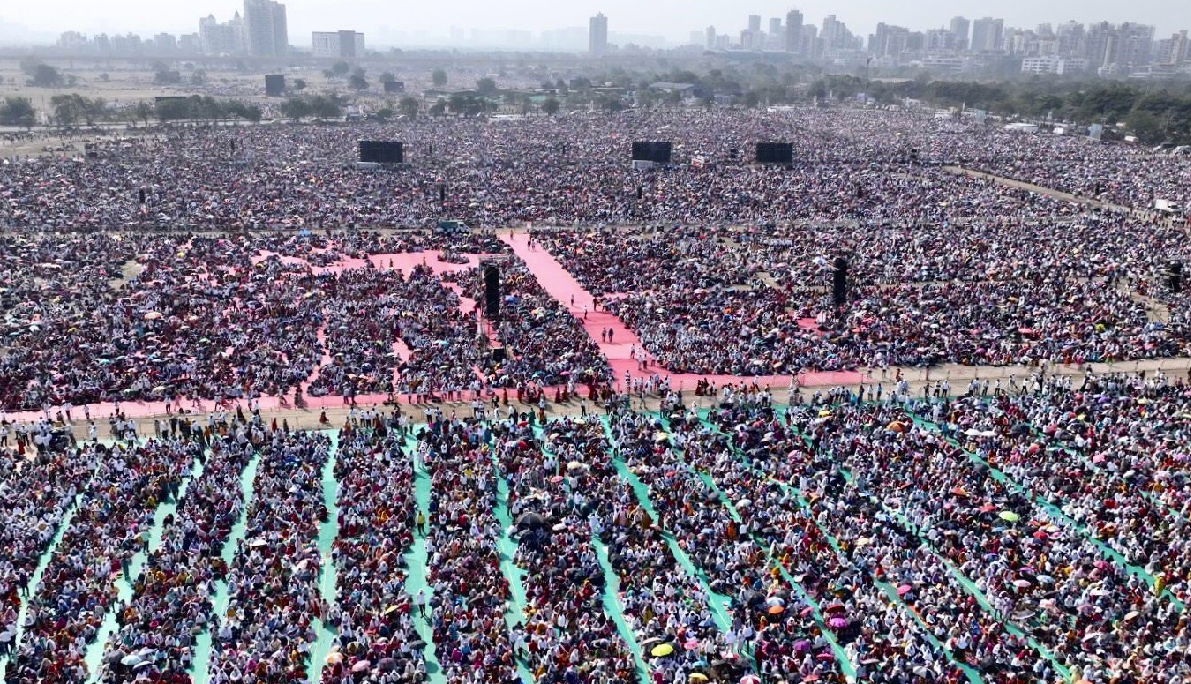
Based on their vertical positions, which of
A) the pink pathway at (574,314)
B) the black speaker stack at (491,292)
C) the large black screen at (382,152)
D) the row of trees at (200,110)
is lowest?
the pink pathway at (574,314)

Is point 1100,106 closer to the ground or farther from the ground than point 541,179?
farther from the ground

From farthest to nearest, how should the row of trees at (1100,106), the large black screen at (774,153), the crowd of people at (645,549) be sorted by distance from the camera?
the row of trees at (1100,106), the large black screen at (774,153), the crowd of people at (645,549)

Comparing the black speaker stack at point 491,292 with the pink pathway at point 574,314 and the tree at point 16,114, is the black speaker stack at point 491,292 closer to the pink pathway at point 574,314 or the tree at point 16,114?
the pink pathway at point 574,314

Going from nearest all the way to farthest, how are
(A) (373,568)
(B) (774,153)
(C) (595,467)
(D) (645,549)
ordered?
1. (A) (373,568)
2. (D) (645,549)
3. (C) (595,467)
4. (B) (774,153)

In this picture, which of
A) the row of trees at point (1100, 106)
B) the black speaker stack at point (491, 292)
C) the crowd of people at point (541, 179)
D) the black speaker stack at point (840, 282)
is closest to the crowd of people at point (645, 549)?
the black speaker stack at point (491, 292)

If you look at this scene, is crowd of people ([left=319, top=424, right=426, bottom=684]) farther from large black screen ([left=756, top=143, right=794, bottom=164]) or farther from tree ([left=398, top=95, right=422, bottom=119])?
tree ([left=398, top=95, right=422, bottom=119])

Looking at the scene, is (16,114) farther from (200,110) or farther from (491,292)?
(491,292)

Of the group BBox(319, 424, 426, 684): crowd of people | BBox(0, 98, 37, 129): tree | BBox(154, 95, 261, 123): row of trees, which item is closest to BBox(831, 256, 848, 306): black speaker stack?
BBox(319, 424, 426, 684): crowd of people

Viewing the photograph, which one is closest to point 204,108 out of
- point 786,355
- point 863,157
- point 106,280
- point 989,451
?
point 863,157

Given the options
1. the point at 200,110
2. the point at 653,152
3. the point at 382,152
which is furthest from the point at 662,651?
the point at 200,110
